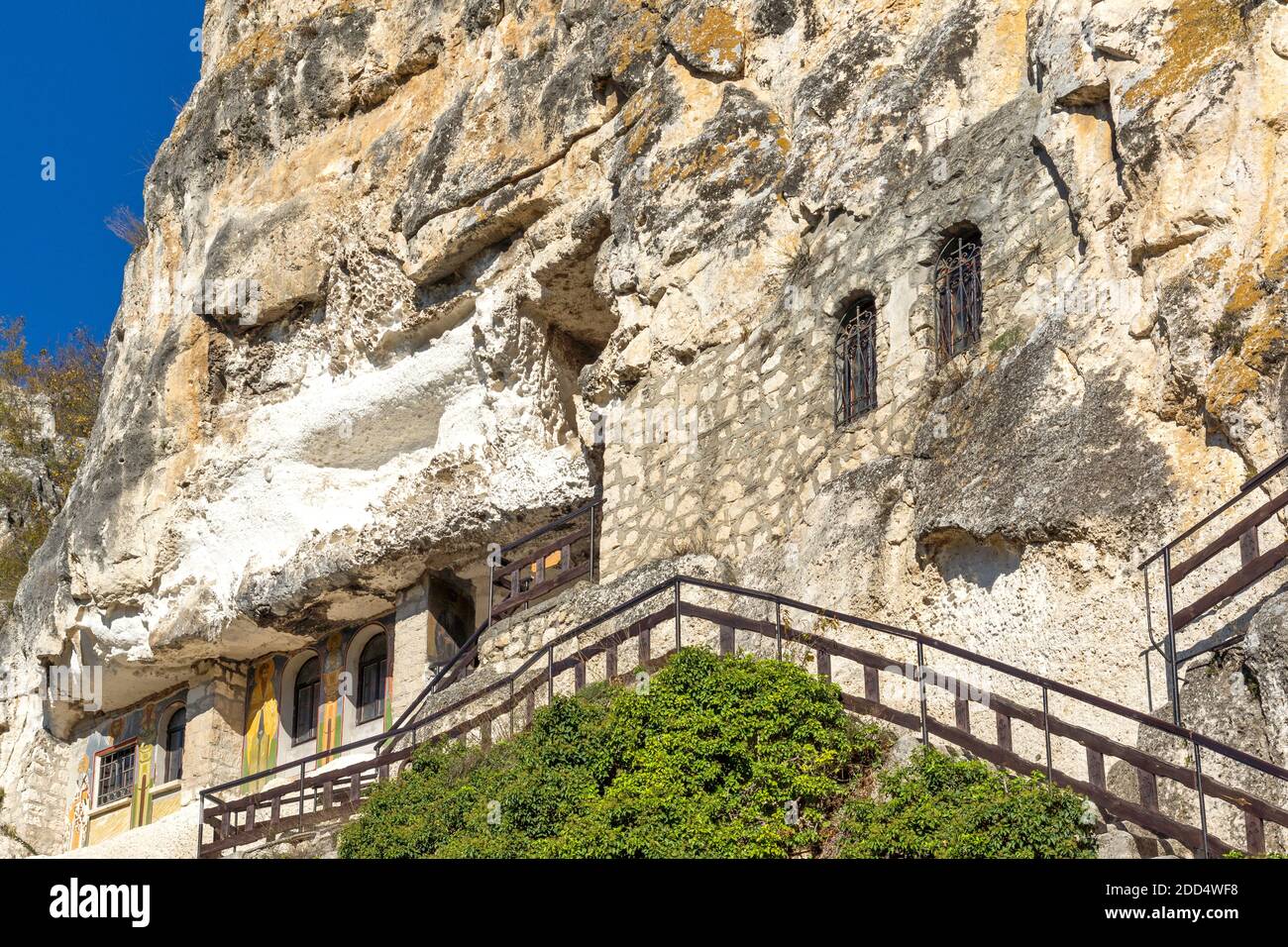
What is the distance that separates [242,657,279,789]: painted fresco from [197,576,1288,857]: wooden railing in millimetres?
3350

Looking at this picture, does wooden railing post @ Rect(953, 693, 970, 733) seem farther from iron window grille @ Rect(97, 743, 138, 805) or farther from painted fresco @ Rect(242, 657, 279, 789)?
iron window grille @ Rect(97, 743, 138, 805)

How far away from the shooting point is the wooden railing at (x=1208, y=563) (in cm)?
916

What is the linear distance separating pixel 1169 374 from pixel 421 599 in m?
10.1

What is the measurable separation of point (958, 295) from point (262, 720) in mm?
10586

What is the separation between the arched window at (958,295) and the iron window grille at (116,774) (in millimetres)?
12125

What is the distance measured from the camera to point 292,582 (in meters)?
19.2

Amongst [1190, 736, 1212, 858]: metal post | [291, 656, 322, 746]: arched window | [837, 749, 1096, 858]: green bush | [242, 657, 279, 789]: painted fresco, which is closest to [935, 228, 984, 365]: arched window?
[837, 749, 1096, 858]: green bush

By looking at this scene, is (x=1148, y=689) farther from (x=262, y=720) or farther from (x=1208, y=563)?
(x=262, y=720)

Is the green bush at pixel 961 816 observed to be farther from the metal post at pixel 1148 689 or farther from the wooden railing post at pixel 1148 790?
the metal post at pixel 1148 689

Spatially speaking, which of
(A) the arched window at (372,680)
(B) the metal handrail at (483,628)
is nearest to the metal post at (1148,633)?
(B) the metal handrail at (483,628)

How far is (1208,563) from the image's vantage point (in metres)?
9.80

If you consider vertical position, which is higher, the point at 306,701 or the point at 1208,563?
the point at 306,701

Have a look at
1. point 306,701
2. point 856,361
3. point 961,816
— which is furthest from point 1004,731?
point 306,701
